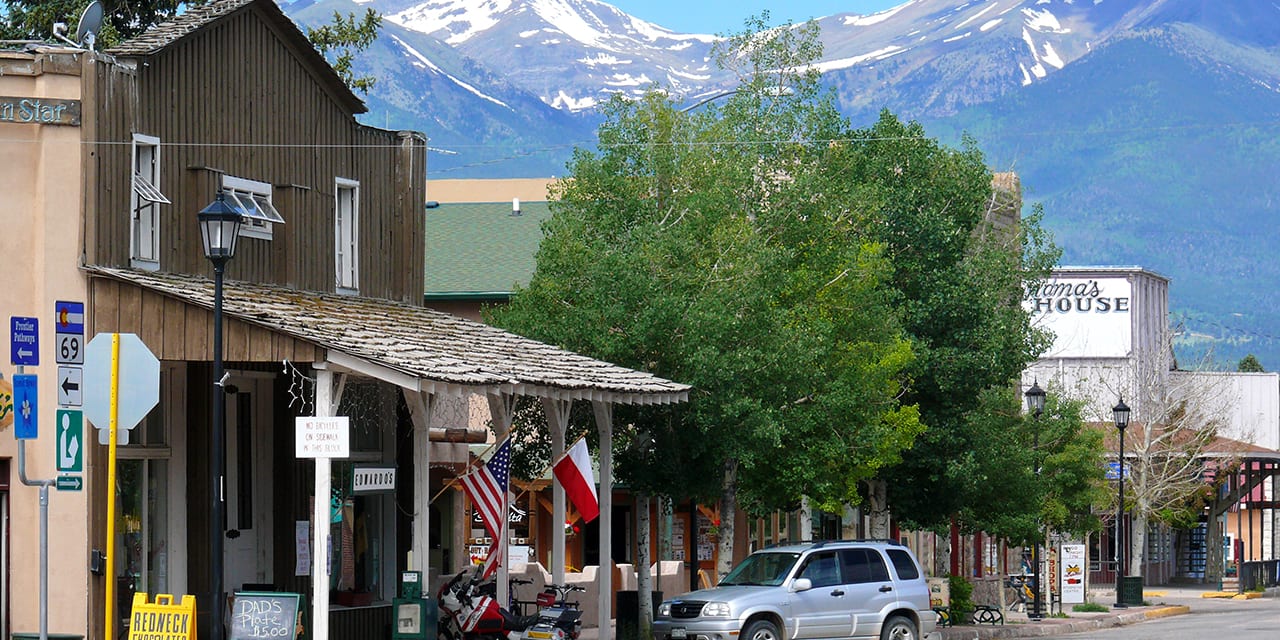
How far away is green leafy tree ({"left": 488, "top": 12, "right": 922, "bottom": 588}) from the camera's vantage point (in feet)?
88.8

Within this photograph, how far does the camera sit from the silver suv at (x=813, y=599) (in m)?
24.5

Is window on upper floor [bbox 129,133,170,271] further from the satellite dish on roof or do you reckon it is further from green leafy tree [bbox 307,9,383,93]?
green leafy tree [bbox 307,9,383,93]

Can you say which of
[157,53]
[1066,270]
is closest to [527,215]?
[157,53]

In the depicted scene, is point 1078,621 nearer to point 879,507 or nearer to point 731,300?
point 879,507

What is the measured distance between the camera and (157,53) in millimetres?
21375

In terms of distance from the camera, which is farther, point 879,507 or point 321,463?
point 879,507

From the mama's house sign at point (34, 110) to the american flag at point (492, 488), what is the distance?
7.39m

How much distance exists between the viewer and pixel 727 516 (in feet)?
99.0

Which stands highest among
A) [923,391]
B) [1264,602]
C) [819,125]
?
[819,125]

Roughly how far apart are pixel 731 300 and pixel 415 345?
7.50 metres

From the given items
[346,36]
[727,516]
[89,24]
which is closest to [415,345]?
[89,24]

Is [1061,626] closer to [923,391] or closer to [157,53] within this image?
[923,391]

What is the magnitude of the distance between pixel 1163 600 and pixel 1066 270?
32680mm

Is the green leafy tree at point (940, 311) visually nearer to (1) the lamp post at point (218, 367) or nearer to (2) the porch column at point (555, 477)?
(2) the porch column at point (555, 477)
